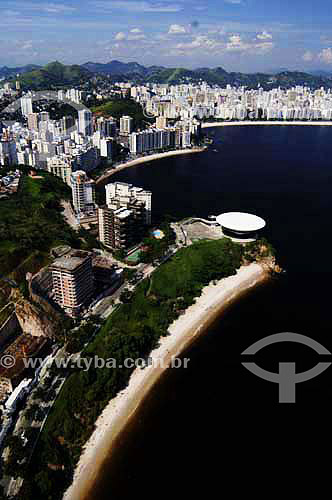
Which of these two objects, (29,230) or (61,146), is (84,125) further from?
(29,230)

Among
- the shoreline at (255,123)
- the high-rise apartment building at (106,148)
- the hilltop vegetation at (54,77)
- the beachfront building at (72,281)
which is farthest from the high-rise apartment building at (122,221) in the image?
the hilltop vegetation at (54,77)

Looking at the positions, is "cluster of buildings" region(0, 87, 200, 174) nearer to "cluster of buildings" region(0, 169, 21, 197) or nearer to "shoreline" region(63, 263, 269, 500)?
"cluster of buildings" region(0, 169, 21, 197)

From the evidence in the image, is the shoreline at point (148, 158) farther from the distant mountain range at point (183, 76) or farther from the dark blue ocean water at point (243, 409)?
the distant mountain range at point (183, 76)

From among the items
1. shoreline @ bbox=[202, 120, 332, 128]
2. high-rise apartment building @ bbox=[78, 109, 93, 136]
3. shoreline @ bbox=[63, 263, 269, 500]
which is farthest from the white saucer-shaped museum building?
shoreline @ bbox=[202, 120, 332, 128]

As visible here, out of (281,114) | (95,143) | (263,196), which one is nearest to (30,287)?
(263,196)

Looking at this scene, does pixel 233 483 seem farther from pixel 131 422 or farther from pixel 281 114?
pixel 281 114
